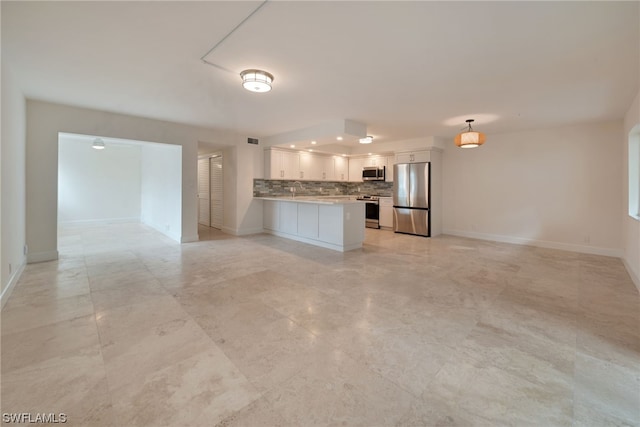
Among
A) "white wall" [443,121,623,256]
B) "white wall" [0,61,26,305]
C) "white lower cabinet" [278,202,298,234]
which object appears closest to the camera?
"white wall" [0,61,26,305]

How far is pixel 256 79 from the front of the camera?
3066 mm

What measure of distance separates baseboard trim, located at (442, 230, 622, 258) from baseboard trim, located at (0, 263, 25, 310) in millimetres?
8074

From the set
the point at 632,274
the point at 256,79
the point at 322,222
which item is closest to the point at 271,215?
the point at 322,222

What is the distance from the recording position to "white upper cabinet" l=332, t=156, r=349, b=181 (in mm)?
8633

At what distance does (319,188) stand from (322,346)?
694cm

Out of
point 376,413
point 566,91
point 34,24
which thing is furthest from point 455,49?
point 34,24

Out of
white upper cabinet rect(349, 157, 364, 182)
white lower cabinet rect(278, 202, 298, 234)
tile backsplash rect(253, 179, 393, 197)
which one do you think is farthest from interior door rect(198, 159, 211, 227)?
white upper cabinet rect(349, 157, 364, 182)

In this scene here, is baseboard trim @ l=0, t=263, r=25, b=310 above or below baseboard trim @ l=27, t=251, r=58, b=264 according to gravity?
below

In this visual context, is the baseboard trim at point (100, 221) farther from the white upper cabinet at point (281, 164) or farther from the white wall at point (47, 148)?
the white upper cabinet at point (281, 164)

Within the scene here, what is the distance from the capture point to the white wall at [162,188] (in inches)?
237

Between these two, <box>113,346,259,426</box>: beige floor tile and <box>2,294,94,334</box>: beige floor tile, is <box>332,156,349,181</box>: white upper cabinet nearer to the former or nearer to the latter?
<box>2,294,94,334</box>: beige floor tile

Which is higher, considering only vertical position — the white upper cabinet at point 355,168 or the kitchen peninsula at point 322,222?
the white upper cabinet at point 355,168

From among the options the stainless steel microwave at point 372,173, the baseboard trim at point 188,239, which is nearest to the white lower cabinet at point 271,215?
the baseboard trim at point 188,239

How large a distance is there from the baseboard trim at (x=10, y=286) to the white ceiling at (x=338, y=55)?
245 centimetres
